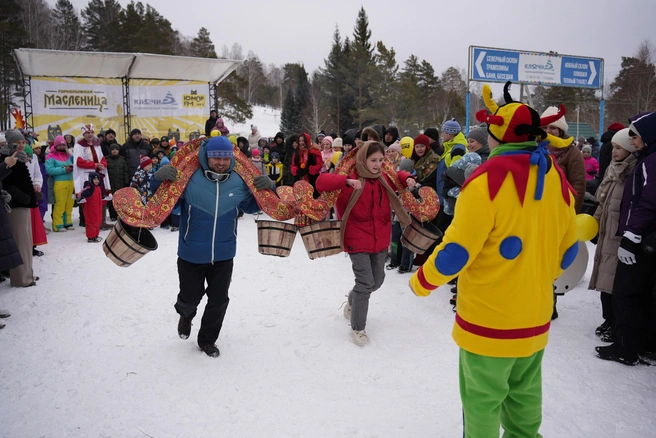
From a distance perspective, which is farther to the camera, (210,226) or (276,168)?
(276,168)

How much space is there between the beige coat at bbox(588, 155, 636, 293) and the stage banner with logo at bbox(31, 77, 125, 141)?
17.8m

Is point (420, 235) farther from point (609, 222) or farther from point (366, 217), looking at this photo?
point (609, 222)

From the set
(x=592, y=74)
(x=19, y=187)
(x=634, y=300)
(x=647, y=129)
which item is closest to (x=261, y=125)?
(x=592, y=74)

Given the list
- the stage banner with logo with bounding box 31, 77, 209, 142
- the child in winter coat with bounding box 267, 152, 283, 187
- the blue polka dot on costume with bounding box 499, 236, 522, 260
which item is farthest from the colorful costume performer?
the stage banner with logo with bounding box 31, 77, 209, 142

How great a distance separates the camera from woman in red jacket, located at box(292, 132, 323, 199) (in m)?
10.3

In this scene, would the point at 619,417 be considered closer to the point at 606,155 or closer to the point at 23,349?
the point at 23,349

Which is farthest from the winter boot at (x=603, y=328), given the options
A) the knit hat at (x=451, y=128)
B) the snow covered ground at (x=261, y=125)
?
the snow covered ground at (x=261, y=125)

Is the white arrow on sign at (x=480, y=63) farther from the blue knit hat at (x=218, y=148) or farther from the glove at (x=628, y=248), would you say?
the blue knit hat at (x=218, y=148)

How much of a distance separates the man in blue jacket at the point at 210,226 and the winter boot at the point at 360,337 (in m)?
1.41

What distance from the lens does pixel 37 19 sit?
42.6m

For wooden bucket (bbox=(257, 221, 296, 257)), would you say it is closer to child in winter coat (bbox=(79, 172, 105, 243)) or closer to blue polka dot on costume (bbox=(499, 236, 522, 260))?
blue polka dot on costume (bbox=(499, 236, 522, 260))

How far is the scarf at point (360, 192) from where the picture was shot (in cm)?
446

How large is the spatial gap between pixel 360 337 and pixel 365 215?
130 cm

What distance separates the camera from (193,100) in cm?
1881
